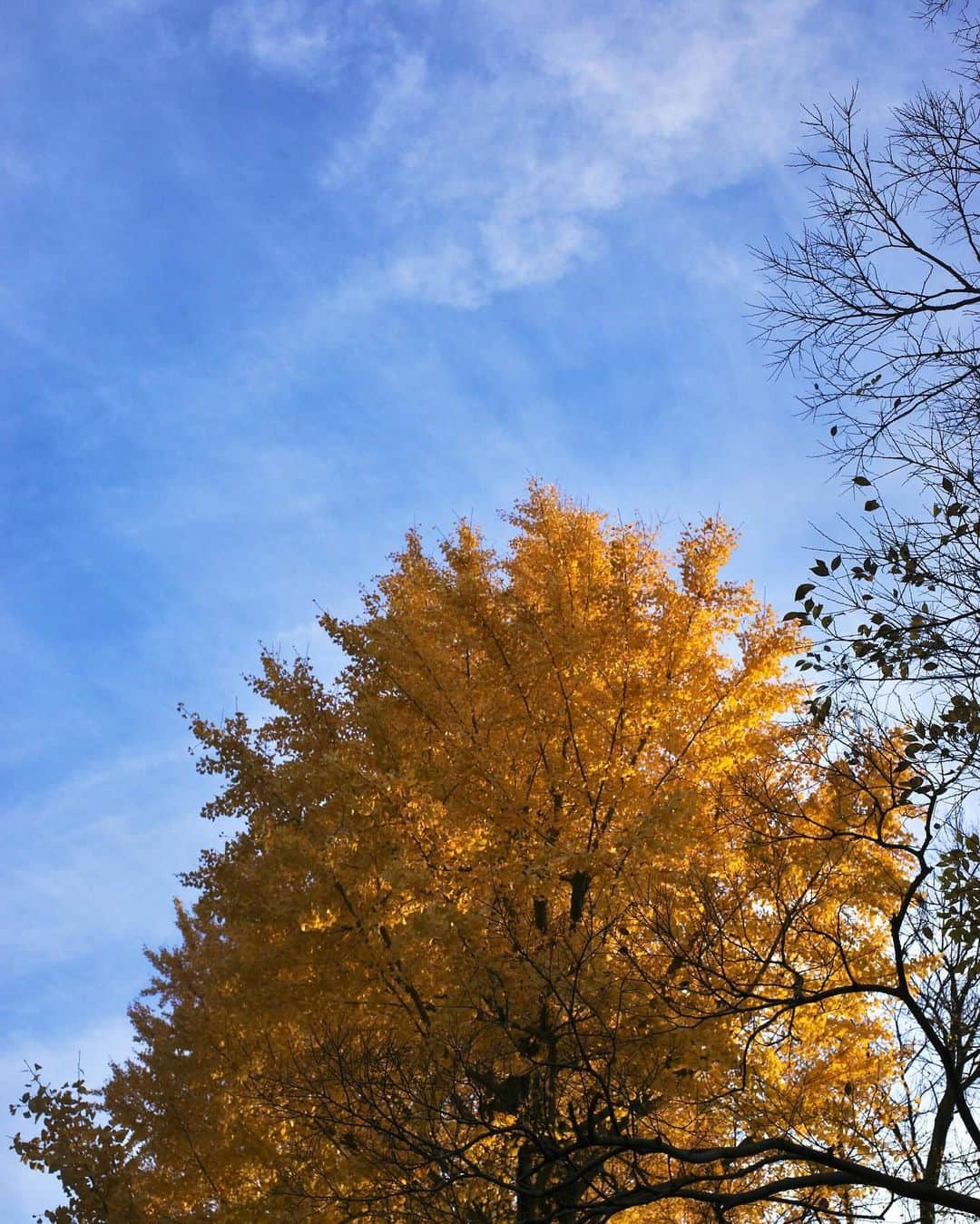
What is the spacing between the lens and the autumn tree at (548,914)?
5543 mm

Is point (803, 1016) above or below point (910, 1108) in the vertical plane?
above

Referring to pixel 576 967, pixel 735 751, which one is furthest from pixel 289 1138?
pixel 735 751

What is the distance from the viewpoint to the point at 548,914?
7.08 m

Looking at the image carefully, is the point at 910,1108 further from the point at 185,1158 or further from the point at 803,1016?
the point at 185,1158

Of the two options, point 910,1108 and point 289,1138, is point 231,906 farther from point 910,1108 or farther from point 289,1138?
point 910,1108

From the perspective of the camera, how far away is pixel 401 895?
5949 millimetres

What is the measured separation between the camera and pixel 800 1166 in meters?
6.99

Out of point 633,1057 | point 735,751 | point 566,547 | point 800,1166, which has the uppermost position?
point 566,547

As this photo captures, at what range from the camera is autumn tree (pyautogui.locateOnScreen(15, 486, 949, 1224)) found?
18.2ft

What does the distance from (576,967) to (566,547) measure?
364cm

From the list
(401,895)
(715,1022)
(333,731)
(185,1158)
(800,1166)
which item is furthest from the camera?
(185,1158)

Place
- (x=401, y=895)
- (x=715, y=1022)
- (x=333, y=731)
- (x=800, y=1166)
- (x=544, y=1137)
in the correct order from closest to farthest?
(x=544, y=1137) < (x=715, y=1022) < (x=401, y=895) < (x=800, y=1166) < (x=333, y=731)

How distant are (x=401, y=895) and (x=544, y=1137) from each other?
1.50 m

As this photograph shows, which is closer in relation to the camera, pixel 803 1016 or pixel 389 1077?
pixel 389 1077
